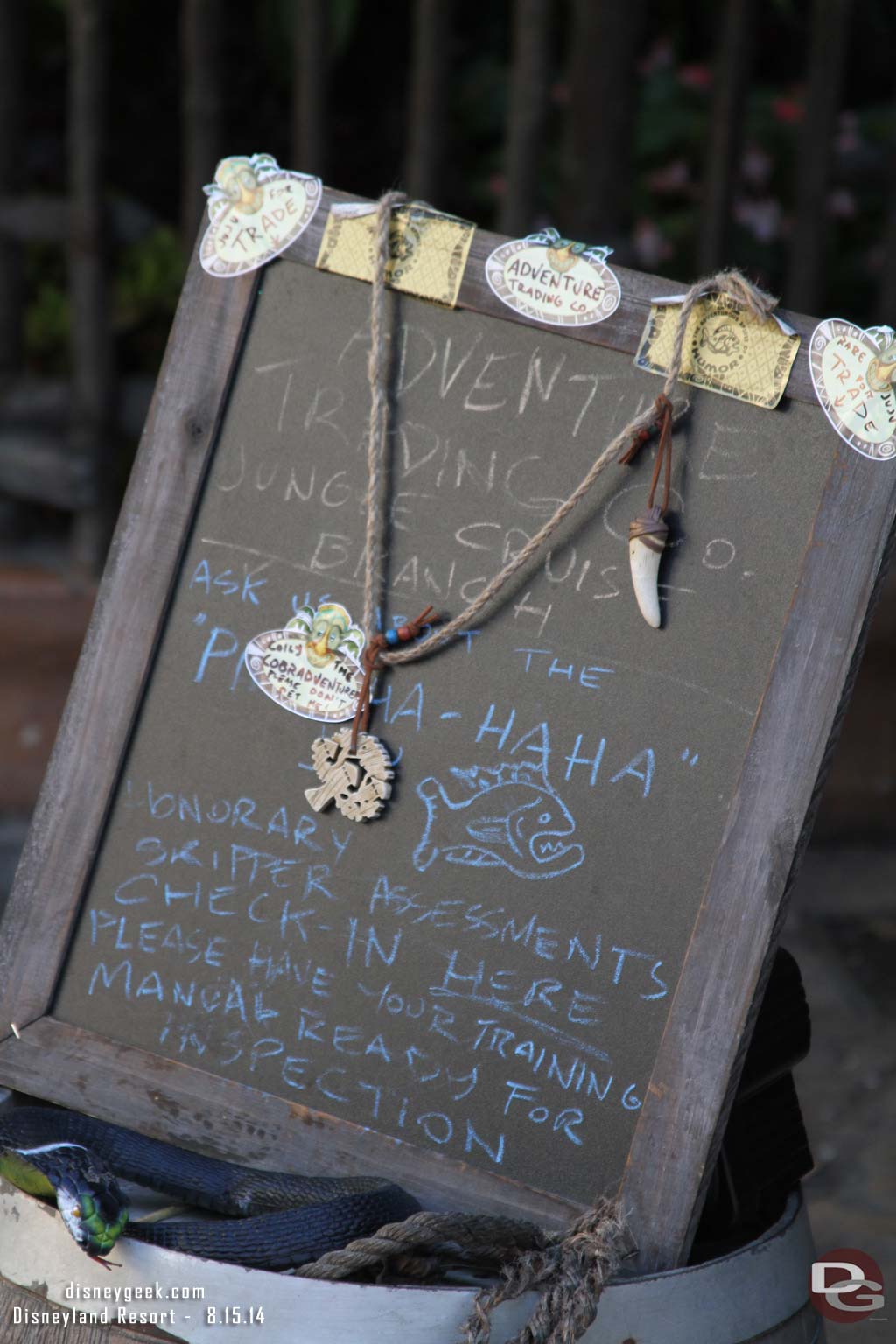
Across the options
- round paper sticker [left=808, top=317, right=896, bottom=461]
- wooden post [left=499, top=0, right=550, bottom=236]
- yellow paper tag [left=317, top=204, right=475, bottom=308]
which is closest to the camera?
round paper sticker [left=808, top=317, right=896, bottom=461]

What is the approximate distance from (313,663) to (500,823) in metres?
Result: 0.24

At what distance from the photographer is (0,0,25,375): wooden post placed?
3.41 metres

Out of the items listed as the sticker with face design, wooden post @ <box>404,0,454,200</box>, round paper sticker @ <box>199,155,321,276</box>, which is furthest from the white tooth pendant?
wooden post @ <box>404,0,454,200</box>

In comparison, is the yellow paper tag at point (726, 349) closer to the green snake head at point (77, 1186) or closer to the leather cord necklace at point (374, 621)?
the leather cord necklace at point (374, 621)

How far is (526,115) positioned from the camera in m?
3.33

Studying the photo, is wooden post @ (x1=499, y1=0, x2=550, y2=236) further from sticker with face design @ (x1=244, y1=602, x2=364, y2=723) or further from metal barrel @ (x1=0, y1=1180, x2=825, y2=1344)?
metal barrel @ (x1=0, y1=1180, x2=825, y2=1344)

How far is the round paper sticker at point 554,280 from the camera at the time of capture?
1.34 meters

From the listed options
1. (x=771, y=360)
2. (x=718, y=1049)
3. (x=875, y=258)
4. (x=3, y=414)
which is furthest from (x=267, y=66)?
(x=718, y=1049)

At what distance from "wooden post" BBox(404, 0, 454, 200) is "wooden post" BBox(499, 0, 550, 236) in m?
0.16

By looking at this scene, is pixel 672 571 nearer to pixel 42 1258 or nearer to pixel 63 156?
pixel 42 1258

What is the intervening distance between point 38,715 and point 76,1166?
256 centimetres

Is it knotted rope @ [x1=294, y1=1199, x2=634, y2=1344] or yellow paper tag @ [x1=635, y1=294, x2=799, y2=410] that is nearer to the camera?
knotted rope @ [x1=294, y1=1199, x2=634, y2=1344]

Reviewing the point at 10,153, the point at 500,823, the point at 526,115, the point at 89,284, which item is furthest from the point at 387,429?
the point at 10,153

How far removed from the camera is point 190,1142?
1409 millimetres
